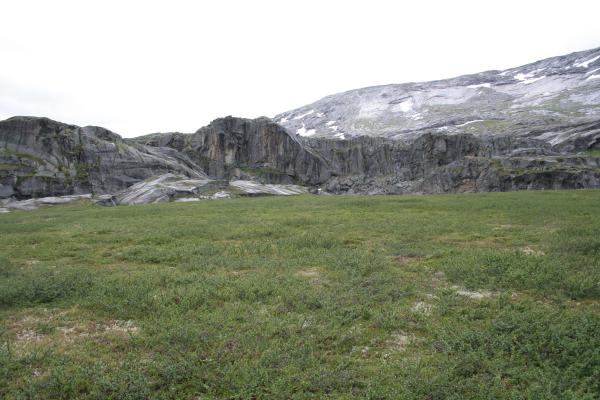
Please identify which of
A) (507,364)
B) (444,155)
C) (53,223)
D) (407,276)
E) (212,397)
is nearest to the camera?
(212,397)

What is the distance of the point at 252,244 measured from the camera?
829 inches

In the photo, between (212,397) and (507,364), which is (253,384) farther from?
(507,364)

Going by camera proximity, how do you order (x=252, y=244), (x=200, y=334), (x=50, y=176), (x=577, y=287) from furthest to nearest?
(x=50, y=176)
(x=252, y=244)
(x=577, y=287)
(x=200, y=334)

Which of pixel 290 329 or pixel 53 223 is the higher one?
pixel 53 223

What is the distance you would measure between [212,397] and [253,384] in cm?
85

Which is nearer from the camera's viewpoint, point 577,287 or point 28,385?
point 28,385

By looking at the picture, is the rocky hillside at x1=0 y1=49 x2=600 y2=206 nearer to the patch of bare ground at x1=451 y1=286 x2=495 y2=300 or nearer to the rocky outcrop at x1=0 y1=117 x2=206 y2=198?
the rocky outcrop at x1=0 y1=117 x2=206 y2=198

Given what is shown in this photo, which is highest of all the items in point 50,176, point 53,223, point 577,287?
point 50,176

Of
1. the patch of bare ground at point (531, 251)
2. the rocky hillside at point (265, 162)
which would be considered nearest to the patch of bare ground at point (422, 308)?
the patch of bare ground at point (531, 251)

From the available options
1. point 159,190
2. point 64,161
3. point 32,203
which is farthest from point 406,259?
point 64,161

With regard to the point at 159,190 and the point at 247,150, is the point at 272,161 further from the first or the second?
the point at 159,190

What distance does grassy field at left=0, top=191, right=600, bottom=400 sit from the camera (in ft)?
26.7

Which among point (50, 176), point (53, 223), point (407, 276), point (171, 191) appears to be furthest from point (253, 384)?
point (50, 176)

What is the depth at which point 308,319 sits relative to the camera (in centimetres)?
1104
